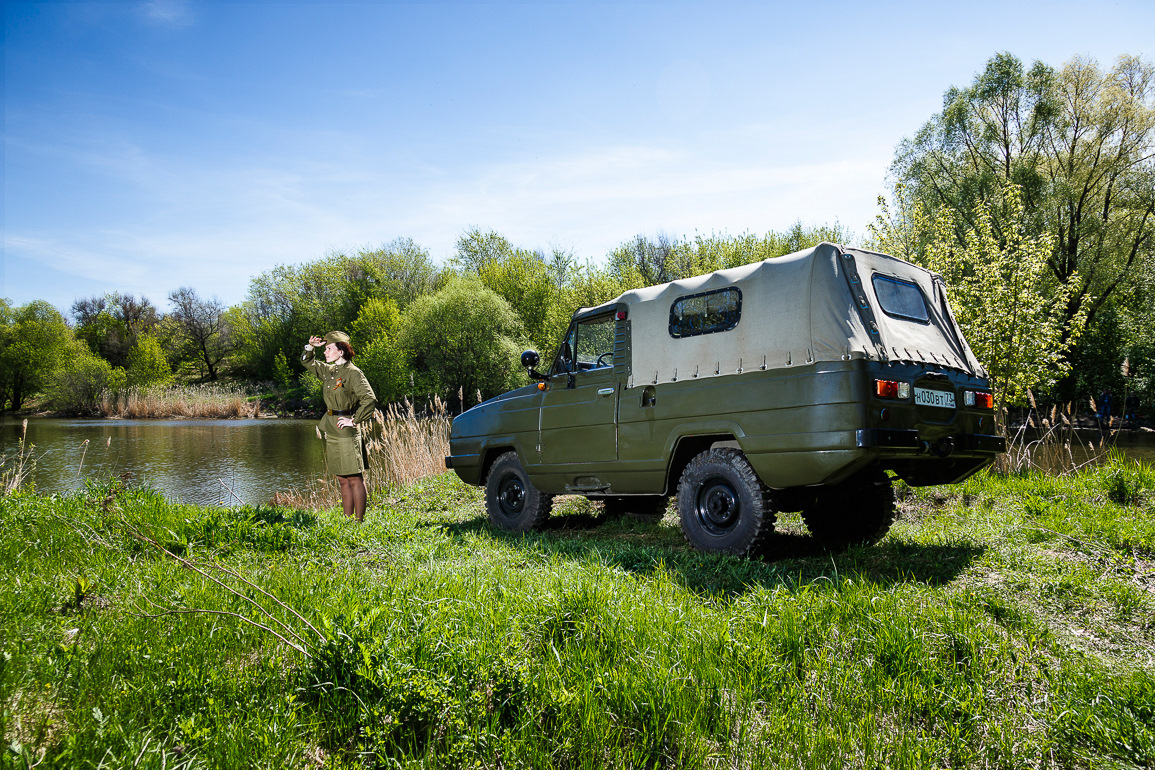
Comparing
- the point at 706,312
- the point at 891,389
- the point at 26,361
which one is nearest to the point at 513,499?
the point at 706,312

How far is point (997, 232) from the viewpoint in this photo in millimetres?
25891

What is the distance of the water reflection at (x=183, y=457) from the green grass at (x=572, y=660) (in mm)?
5694

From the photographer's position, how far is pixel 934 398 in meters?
4.82

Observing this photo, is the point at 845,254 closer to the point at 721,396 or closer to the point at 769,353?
the point at 769,353

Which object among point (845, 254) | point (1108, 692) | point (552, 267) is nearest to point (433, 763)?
point (1108, 692)

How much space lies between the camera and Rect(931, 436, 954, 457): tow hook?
4.72m

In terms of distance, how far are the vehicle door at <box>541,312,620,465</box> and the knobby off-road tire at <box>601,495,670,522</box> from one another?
1.28 meters

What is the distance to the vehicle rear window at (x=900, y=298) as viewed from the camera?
5086 millimetres

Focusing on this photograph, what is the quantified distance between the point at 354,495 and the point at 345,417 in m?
0.86

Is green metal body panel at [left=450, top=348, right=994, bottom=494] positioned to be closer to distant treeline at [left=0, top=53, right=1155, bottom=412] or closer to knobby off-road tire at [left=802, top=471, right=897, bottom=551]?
knobby off-road tire at [left=802, top=471, right=897, bottom=551]

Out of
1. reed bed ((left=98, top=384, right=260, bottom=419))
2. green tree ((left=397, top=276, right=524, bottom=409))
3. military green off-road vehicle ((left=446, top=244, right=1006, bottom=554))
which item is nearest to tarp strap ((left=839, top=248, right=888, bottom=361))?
military green off-road vehicle ((left=446, top=244, right=1006, bottom=554))

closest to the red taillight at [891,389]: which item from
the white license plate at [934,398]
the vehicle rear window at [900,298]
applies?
the white license plate at [934,398]

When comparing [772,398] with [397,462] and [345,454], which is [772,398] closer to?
[345,454]

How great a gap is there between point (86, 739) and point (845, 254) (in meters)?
5.09
